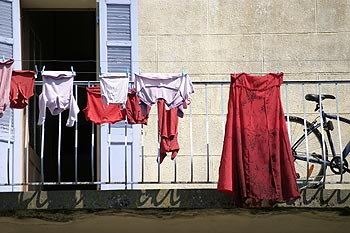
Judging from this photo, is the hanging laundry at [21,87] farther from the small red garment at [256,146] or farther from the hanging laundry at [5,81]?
the small red garment at [256,146]

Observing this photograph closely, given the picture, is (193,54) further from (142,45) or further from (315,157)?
(315,157)

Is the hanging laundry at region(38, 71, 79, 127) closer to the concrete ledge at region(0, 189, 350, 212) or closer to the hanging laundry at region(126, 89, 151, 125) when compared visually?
the hanging laundry at region(126, 89, 151, 125)

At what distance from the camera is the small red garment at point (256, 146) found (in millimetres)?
9648

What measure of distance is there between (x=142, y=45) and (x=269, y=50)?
1342 millimetres

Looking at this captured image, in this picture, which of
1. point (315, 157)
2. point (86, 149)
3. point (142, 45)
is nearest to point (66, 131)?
point (86, 149)

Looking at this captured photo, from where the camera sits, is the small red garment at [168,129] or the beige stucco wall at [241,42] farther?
the beige stucco wall at [241,42]

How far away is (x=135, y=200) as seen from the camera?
9.90m

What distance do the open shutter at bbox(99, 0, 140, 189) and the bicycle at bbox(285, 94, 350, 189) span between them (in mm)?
1612

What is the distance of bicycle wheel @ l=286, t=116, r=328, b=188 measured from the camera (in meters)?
10.8

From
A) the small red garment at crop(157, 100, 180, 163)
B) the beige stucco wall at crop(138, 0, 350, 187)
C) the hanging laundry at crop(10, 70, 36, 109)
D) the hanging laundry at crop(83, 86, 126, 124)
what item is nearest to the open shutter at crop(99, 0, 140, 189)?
the beige stucco wall at crop(138, 0, 350, 187)

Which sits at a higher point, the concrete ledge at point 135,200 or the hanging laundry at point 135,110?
the hanging laundry at point 135,110

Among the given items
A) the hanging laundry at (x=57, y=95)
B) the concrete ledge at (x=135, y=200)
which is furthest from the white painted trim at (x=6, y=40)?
the concrete ledge at (x=135, y=200)

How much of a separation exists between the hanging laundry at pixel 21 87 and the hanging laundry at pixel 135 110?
2.98 ft

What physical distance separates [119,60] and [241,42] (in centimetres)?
131
